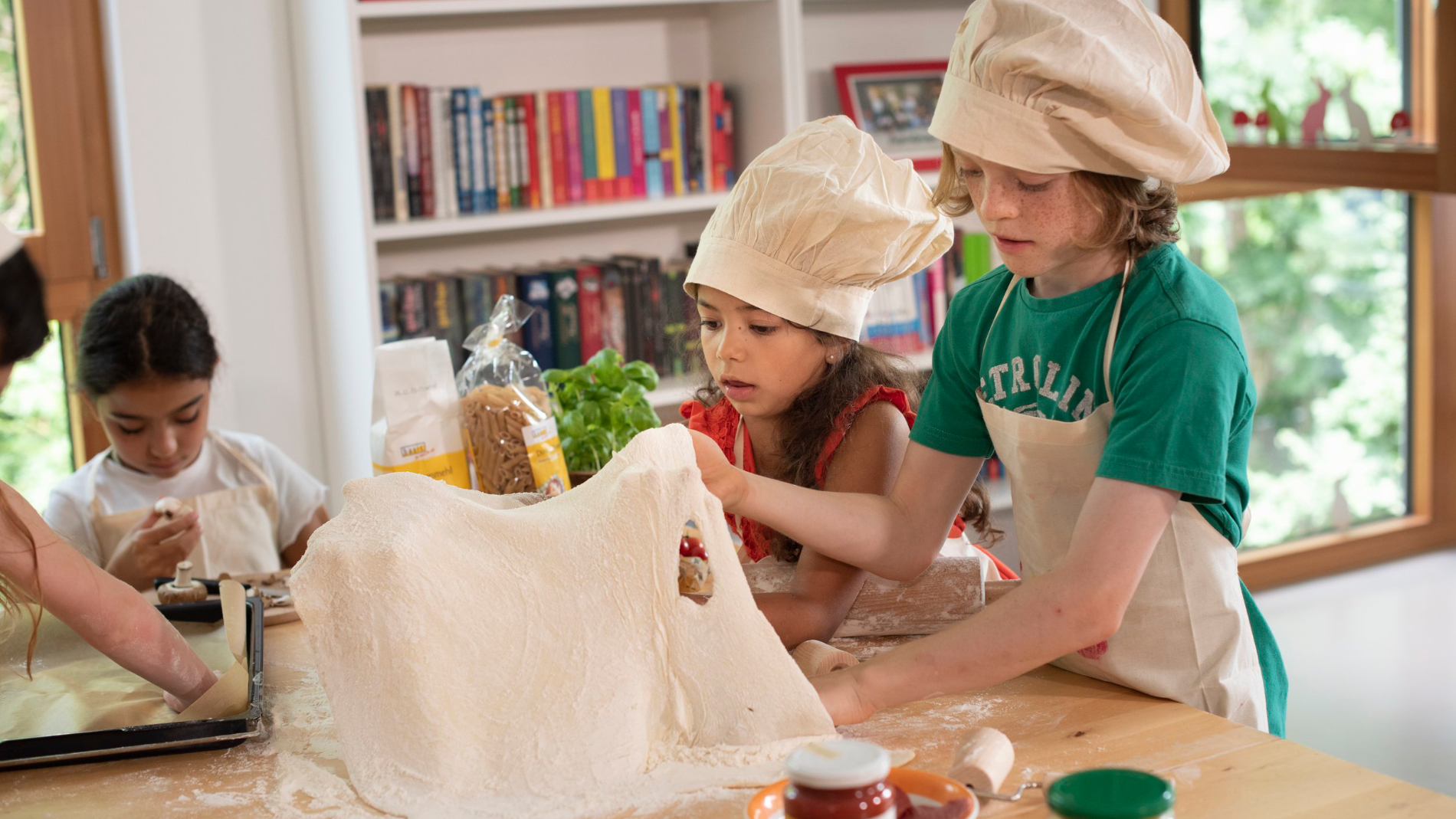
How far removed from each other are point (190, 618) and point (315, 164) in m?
1.49

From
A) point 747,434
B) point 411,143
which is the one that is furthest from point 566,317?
point 747,434

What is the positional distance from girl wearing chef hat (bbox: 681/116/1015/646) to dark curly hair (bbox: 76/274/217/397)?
955 millimetres

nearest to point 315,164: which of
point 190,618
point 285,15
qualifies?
point 285,15

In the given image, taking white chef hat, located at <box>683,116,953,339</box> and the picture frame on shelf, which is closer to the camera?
white chef hat, located at <box>683,116,953,339</box>

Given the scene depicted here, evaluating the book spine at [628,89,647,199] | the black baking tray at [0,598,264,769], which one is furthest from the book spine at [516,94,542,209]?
the black baking tray at [0,598,264,769]

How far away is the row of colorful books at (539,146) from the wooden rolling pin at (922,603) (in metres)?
1.62

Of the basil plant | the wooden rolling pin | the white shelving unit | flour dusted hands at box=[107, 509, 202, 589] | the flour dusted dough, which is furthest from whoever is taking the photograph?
the white shelving unit

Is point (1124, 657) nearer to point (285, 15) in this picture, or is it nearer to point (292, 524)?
point (292, 524)

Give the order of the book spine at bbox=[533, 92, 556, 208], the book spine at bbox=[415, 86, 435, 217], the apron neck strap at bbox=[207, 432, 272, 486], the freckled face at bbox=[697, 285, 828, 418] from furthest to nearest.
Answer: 1. the book spine at bbox=[533, 92, 556, 208]
2. the book spine at bbox=[415, 86, 435, 217]
3. the apron neck strap at bbox=[207, 432, 272, 486]
4. the freckled face at bbox=[697, 285, 828, 418]

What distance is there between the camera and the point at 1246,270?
10.8ft

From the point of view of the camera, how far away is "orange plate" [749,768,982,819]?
0.78 metres

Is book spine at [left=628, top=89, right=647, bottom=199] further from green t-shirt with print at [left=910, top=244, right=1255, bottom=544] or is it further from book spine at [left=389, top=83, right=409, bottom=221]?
green t-shirt with print at [left=910, top=244, right=1255, bottom=544]

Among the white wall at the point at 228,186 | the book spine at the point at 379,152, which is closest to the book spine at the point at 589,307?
the book spine at the point at 379,152

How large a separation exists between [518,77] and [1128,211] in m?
1.96
